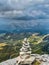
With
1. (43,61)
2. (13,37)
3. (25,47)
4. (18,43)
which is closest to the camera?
Answer: (25,47)

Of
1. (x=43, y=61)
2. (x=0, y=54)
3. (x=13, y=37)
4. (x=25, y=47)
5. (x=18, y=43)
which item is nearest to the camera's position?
(x=25, y=47)

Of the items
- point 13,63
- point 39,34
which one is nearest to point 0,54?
point 39,34

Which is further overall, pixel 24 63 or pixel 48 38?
pixel 48 38

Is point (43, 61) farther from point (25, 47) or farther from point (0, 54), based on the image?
point (0, 54)

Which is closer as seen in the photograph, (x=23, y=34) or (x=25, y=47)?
(x=25, y=47)

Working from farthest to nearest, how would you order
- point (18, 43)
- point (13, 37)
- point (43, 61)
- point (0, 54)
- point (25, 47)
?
point (13, 37)
point (18, 43)
point (0, 54)
point (43, 61)
point (25, 47)

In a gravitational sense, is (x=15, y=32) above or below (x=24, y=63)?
above

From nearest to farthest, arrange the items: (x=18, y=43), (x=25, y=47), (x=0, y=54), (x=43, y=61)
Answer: (x=25, y=47), (x=43, y=61), (x=0, y=54), (x=18, y=43)

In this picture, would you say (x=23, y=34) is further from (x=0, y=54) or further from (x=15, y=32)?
(x=0, y=54)

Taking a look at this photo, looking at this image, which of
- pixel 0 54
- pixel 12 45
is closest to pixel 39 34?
pixel 12 45
